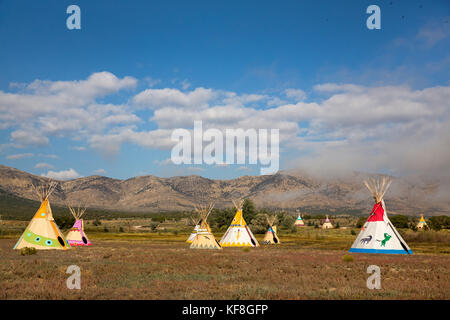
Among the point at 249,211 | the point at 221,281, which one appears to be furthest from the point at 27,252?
the point at 249,211

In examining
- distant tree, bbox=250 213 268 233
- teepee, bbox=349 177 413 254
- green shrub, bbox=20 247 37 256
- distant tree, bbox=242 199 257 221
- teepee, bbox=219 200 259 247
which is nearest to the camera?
green shrub, bbox=20 247 37 256

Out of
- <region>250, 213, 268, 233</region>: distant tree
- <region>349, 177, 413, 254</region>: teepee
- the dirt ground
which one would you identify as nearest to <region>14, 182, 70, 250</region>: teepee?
the dirt ground

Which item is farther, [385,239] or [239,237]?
[239,237]

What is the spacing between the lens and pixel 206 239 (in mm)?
42156

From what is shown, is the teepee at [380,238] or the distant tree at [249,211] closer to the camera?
the teepee at [380,238]

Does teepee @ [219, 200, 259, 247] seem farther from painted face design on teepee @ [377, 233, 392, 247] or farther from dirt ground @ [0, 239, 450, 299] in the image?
dirt ground @ [0, 239, 450, 299]

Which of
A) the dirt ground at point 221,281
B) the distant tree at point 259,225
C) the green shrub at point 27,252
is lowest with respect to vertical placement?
the distant tree at point 259,225

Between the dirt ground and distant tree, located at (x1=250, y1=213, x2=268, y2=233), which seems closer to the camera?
the dirt ground

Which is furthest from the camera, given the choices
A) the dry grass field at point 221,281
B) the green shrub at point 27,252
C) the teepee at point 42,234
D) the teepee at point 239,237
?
the teepee at point 239,237

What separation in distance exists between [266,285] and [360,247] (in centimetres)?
2305

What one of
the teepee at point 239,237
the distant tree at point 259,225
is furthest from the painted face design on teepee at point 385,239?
the distant tree at point 259,225

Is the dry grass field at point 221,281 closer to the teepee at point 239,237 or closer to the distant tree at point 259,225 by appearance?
the teepee at point 239,237

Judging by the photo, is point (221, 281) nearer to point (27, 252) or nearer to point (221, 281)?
point (221, 281)
